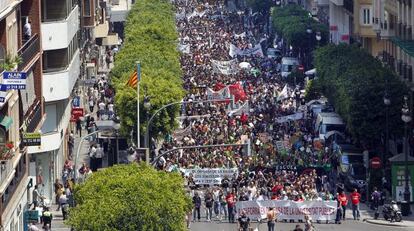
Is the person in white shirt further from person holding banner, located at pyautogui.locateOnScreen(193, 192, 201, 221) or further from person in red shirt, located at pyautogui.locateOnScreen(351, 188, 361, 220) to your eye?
person in red shirt, located at pyautogui.locateOnScreen(351, 188, 361, 220)

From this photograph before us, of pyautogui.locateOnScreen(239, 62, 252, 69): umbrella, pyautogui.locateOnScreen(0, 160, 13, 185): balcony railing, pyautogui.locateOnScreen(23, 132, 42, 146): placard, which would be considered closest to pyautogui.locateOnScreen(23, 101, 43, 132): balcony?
pyautogui.locateOnScreen(23, 132, 42, 146): placard

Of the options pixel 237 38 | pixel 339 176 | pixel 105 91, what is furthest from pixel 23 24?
pixel 237 38

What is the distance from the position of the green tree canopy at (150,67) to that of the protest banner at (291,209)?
18256mm

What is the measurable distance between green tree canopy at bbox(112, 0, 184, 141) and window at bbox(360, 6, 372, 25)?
1309 centimetres

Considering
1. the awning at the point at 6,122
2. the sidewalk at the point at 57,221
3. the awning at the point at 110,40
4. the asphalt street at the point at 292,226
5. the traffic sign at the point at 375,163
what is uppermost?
the awning at the point at 110,40

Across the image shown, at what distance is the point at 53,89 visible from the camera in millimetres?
93000

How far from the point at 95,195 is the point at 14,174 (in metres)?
4.84

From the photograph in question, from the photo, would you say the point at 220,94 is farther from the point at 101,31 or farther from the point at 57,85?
the point at 101,31

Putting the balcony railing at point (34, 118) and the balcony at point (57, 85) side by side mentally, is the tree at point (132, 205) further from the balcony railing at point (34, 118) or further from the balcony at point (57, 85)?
the balcony at point (57, 85)

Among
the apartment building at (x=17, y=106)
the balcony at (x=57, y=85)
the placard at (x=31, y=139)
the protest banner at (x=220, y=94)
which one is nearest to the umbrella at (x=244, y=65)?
the protest banner at (x=220, y=94)

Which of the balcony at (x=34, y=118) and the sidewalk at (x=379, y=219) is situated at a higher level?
the balcony at (x=34, y=118)

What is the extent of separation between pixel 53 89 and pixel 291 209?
52.9 ft

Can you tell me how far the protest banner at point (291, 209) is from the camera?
81.5 metres

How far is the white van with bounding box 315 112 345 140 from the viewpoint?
106 m
